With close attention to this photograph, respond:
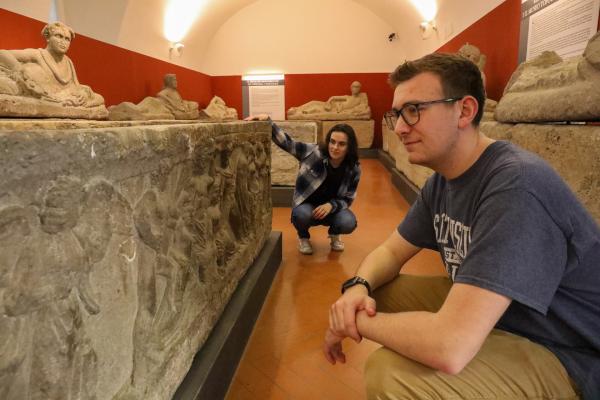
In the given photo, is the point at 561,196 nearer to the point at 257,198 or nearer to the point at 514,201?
→ the point at 514,201

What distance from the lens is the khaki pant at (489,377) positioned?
1176 mm

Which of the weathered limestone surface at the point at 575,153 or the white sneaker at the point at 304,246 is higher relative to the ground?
the weathered limestone surface at the point at 575,153

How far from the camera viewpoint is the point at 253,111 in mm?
14055

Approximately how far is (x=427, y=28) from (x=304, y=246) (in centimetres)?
808

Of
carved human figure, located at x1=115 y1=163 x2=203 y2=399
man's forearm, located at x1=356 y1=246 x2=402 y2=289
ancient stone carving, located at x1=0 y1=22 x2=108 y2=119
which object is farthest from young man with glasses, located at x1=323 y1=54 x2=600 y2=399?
ancient stone carving, located at x1=0 y1=22 x2=108 y2=119

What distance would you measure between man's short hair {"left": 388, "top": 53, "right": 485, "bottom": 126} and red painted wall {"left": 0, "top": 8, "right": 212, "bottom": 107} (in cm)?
559

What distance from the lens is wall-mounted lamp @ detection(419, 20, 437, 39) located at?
32.2ft

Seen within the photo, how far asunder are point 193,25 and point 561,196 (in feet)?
39.4

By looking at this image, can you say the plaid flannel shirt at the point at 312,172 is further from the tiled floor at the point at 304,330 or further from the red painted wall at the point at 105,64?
the red painted wall at the point at 105,64

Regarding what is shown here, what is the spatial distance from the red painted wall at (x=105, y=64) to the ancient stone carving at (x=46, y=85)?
445 mm

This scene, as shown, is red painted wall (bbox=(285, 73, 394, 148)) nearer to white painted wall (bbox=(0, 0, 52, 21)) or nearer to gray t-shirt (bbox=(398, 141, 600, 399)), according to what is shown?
white painted wall (bbox=(0, 0, 52, 21))

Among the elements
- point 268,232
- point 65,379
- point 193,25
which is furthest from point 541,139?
point 193,25

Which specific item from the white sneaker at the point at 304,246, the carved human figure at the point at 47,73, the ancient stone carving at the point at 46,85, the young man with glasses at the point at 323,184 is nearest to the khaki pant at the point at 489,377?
the young man with glasses at the point at 323,184

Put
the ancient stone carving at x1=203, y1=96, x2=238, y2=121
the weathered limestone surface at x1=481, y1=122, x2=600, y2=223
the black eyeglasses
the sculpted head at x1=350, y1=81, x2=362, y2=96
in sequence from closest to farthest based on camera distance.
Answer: the black eyeglasses
the weathered limestone surface at x1=481, y1=122, x2=600, y2=223
the ancient stone carving at x1=203, y1=96, x2=238, y2=121
the sculpted head at x1=350, y1=81, x2=362, y2=96
